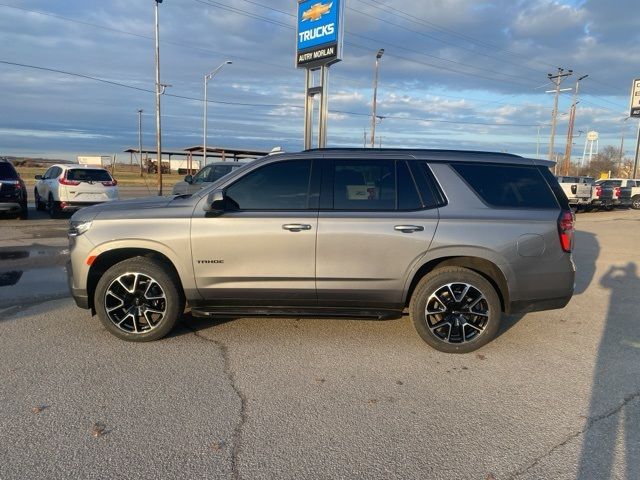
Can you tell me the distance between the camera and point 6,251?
9.57 metres

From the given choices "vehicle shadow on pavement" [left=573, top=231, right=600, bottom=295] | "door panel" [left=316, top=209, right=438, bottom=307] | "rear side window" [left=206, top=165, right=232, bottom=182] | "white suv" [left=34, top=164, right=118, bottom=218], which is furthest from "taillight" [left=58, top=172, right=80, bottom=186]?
"vehicle shadow on pavement" [left=573, top=231, right=600, bottom=295]

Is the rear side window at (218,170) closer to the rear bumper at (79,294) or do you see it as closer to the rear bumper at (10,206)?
the rear bumper at (10,206)

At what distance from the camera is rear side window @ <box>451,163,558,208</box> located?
4.71 meters

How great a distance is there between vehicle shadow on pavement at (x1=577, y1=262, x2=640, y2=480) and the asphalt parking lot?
A: 0.05 ft

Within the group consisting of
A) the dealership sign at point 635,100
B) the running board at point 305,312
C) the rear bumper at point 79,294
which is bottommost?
the running board at point 305,312

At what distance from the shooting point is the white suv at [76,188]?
581 inches

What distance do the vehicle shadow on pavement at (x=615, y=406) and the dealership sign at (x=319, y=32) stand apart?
12.9m

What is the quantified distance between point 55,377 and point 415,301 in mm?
3108

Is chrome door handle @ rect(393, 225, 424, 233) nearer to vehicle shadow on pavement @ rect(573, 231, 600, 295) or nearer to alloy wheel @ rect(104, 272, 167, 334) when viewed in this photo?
alloy wheel @ rect(104, 272, 167, 334)

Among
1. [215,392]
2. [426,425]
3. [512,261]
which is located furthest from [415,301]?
[215,392]

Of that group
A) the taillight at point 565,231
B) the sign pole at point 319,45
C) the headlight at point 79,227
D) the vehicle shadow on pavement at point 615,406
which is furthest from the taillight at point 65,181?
the vehicle shadow on pavement at point 615,406

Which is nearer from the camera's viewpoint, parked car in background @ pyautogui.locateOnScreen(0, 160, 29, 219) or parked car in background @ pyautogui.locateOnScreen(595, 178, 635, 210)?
parked car in background @ pyautogui.locateOnScreen(0, 160, 29, 219)

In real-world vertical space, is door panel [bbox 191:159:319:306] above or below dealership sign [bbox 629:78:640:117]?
below

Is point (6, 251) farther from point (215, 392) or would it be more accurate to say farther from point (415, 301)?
point (415, 301)
